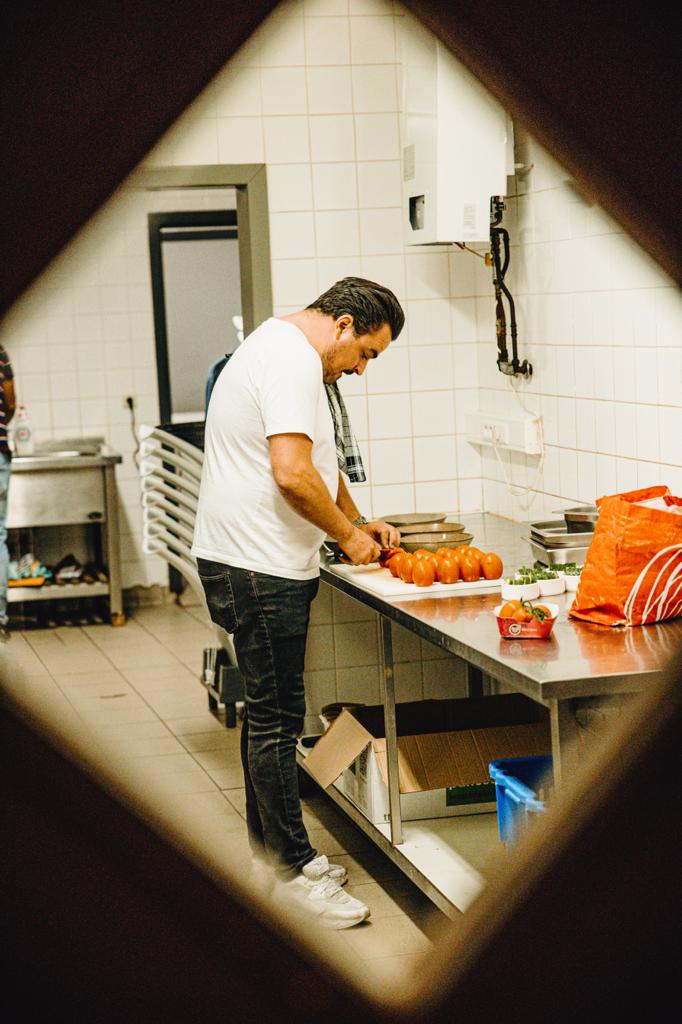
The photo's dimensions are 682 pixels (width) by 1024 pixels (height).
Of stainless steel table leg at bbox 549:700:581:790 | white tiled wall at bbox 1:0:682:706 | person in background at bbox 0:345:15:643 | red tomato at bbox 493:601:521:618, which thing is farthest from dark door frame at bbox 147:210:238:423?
stainless steel table leg at bbox 549:700:581:790

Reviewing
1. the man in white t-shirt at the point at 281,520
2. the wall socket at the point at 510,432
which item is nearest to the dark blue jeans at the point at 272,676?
the man in white t-shirt at the point at 281,520

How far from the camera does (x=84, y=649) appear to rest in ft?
19.1

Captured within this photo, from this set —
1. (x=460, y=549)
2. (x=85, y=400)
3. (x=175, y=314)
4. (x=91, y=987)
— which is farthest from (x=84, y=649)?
(x=91, y=987)

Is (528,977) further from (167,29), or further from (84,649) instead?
(84,649)

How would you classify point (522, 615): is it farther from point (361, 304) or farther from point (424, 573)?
point (361, 304)

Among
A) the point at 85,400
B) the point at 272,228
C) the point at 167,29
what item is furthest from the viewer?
the point at 85,400

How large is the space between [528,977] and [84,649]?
558 cm

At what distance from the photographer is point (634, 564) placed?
6.91 feet

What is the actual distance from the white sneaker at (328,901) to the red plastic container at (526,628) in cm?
87

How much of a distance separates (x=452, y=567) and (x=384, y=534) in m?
0.28

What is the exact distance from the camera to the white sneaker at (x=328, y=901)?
8.71 feet

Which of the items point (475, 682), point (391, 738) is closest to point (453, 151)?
point (475, 682)

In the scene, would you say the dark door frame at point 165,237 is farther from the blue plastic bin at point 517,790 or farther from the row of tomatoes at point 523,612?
the row of tomatoes at point 523,612

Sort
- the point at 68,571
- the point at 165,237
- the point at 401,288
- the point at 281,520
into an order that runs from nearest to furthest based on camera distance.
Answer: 1. the point at 281,520
2. the point at 401,288
3. the point at 68,571
4. the point at 165,237
